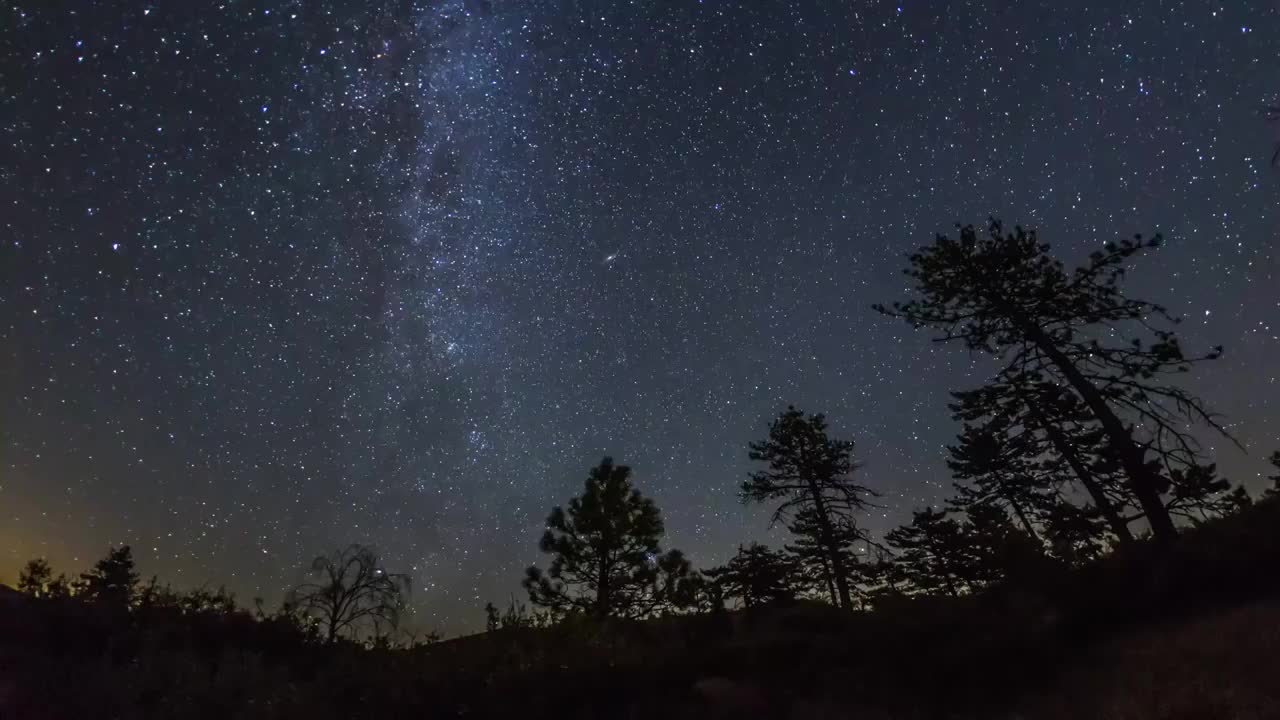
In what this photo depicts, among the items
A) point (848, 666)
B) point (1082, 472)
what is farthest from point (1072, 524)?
point (848, 666)

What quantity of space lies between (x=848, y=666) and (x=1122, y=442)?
9329 mm

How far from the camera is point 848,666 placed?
32.5 ft

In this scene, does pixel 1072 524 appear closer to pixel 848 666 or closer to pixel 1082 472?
→ pixel 1082 472

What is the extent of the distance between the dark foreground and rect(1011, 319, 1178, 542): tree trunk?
94 centimetres

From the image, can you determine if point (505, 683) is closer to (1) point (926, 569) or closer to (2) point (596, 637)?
(2) point (596, 637)

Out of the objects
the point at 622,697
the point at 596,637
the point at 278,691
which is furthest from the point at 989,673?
the point at 278,691

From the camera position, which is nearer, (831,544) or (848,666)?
(848,666)

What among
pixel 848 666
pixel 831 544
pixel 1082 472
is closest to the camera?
pixel 848 666

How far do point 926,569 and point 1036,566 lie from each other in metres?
26.0

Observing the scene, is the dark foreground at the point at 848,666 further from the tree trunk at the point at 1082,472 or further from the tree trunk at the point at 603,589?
the tree trunk at the point at 603,589

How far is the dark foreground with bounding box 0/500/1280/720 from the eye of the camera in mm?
7461

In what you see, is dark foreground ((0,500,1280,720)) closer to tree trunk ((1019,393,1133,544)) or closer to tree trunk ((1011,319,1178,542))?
tree trunk ((1011,319,1178,542))

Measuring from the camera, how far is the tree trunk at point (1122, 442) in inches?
515

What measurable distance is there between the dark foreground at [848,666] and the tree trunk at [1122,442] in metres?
0.94
